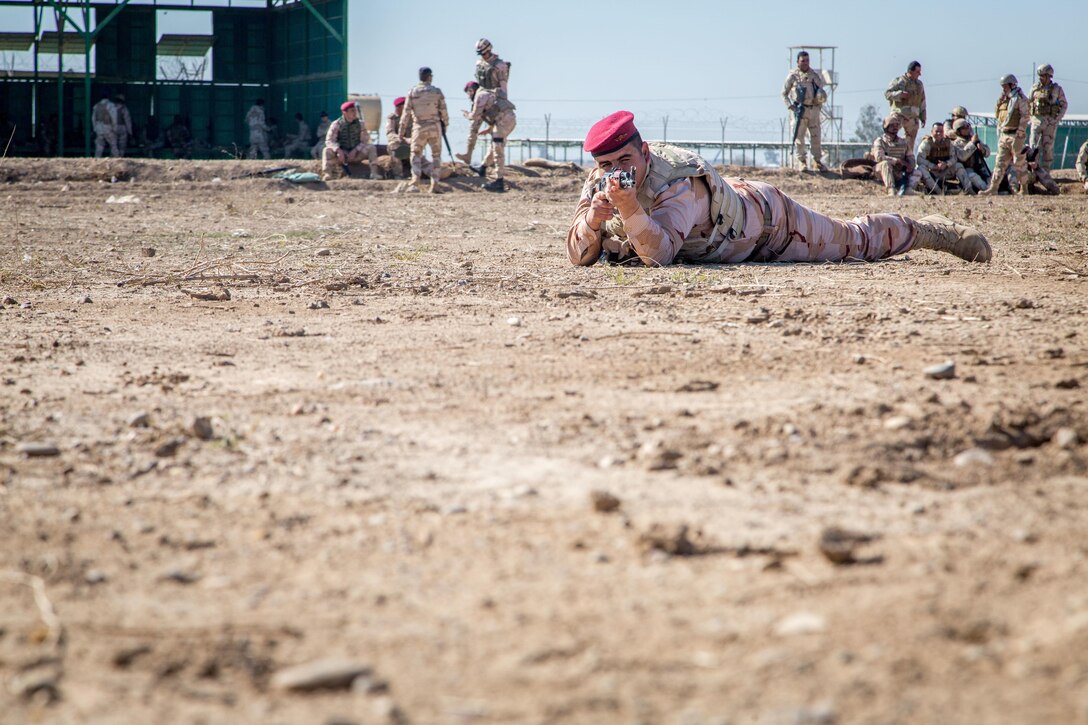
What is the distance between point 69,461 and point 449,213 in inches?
351

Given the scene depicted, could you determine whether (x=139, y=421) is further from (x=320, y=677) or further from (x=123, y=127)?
(x=123, y=127)

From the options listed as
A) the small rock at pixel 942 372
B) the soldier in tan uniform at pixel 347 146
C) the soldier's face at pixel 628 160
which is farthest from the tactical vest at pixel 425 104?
the small rock at pixel 942 372

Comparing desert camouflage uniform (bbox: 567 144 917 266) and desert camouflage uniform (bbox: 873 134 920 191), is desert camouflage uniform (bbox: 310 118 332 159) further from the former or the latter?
desert camouflage uniform (bbox: 567 144 917 266)

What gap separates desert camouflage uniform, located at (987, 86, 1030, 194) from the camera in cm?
1460

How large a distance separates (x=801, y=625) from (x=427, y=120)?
1380 centimetres

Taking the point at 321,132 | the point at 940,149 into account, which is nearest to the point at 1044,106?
the point at 940,149

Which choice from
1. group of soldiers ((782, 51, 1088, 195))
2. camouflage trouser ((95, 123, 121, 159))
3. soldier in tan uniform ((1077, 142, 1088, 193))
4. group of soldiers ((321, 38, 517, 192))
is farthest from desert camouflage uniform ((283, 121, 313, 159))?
soldier in tan uniform ((1077, 142, 1088, 193))

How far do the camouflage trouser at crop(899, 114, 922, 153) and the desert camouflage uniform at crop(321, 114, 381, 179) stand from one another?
7.28m

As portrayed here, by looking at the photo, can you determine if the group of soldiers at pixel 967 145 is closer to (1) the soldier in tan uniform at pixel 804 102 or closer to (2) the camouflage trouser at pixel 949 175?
(2) the camouflage trouser at pixel 949 175

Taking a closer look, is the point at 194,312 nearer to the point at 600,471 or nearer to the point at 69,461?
the point at 69,461

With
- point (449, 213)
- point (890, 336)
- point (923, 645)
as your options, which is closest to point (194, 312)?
point (890, 336)

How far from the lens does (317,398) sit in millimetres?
3352

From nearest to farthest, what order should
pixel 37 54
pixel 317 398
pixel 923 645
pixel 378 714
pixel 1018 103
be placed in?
1. pixel 378 714
2. pixel 923 645
3. pixel 317 398
4. pixel 1018 103
5. pixel 37 54

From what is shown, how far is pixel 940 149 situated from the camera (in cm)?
1524
